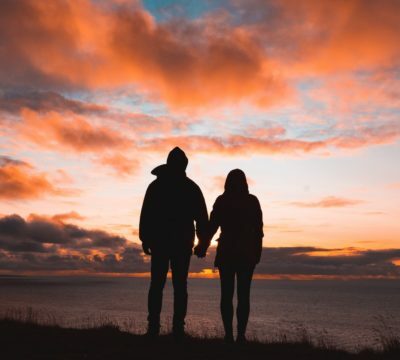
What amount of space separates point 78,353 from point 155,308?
1.37 meters

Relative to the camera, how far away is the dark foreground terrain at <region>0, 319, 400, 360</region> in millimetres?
6746

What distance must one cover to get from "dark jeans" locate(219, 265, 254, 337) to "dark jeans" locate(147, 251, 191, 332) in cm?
72

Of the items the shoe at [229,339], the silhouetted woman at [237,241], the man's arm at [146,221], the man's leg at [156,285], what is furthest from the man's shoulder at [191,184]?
the shoe at [229,339]

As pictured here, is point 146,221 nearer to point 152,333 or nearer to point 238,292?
point 152,333

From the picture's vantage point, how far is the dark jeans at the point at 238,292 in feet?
25.7

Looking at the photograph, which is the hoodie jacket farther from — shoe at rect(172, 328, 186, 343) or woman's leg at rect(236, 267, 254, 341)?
shoe at rect(172, 328, 186, 343)

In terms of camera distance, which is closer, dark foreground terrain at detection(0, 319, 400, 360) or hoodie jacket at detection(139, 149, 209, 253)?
dark foreground terrain at detection(0, 319, 400, 360)

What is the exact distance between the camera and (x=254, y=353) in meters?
7.46

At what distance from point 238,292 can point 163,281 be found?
1.33 metres

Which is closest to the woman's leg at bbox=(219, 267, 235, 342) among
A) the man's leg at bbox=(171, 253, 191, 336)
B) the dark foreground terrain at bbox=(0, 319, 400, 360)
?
the dark foreground terrain at bbox=(0, 319, 400, 360)

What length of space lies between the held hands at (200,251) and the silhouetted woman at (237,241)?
0.87 ft

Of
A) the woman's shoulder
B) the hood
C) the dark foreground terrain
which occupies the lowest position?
the dark foreground terrain

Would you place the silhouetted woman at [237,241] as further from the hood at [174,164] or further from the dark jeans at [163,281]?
the hood at [174,164]

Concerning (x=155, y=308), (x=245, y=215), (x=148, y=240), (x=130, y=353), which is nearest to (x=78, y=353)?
(x=130, y=353)
